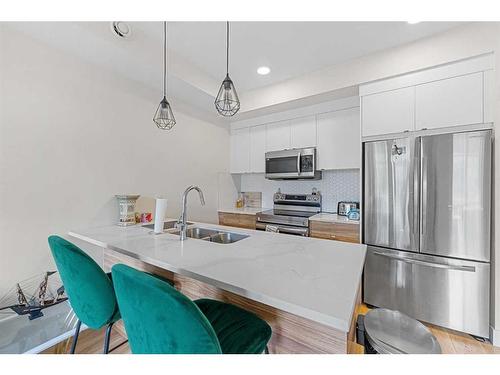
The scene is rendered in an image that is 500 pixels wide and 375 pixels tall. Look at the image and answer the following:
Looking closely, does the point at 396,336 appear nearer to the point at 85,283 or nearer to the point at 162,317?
the point at 162,317

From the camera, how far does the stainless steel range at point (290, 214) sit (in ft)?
9.09

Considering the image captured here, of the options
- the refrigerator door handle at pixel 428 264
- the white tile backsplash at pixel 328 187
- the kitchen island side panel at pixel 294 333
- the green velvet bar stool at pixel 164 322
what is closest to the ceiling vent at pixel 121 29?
the green velvet bar stool at pixel 164 322

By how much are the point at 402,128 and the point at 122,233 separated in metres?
2.74

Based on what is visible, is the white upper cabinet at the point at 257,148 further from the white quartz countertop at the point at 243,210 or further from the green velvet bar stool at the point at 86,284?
the green velvet bar stool at the point at 86,284

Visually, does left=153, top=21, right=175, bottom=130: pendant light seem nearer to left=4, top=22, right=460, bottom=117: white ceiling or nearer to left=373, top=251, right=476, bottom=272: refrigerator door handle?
left=4, top=22, right=460, bottom=117: white ceiling

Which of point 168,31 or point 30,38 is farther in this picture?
point 168,31

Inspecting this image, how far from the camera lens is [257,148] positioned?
11.4 feet

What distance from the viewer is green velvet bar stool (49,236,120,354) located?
1.03m

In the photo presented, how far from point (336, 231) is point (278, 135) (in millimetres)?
1624

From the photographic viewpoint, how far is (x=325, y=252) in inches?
49.4

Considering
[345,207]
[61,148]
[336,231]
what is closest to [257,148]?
[345,207]

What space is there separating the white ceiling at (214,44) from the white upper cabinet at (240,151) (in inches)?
46.5

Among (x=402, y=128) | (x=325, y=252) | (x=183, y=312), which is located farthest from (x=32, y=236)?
(x=402, y=128)
